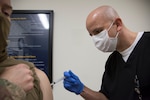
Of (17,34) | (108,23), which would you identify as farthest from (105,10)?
(17,34)

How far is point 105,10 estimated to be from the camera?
4.99 feet

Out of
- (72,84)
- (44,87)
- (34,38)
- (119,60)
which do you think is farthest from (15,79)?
(34,38)

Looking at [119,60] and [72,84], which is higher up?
[119,60]

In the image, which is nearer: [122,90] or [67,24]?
[122,90]

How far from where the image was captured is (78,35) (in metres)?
2.04

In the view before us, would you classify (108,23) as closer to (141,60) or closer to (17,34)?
(141,60)

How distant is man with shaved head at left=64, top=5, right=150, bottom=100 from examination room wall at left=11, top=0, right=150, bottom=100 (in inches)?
16.2

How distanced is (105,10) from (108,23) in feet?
0.38

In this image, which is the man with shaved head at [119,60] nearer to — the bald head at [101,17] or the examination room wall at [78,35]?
the bald head at [101,17]

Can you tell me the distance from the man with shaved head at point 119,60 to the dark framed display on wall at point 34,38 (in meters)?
0.54

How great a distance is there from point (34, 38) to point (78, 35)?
18.5 inches

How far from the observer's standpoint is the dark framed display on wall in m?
2.02

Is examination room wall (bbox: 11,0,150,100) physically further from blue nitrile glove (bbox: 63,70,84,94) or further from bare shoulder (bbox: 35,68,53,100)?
bare shoulder (bbox: 35,68,53,100)

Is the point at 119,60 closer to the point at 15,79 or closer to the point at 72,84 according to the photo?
the point at 72,84
